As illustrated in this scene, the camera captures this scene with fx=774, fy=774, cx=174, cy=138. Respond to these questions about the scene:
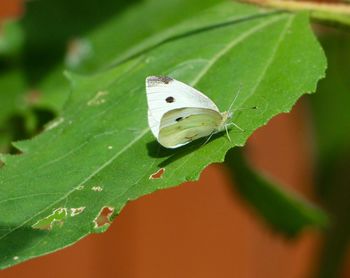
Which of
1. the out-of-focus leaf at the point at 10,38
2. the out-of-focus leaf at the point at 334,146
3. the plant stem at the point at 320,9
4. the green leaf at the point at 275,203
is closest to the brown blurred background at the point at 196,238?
the out-of-focus leaf at the point at 334,146

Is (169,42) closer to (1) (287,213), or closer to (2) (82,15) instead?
(2) (82,15)

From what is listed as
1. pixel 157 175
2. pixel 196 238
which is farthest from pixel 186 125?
pixel 196 238

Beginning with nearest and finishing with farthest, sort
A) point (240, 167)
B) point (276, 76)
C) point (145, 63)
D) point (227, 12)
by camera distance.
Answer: point (276, 76)
point (145, 63)
point (227, 12)
point (240, 167)

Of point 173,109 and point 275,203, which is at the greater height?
point 275,203

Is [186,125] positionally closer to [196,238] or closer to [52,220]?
[52,220]

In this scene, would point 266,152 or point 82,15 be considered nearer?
point 82,15

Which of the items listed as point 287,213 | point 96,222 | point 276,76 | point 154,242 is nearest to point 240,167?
point 287,213

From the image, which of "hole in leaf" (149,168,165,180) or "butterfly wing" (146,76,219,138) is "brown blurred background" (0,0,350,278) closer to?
"butterfly wing" (146,76,219,138)
